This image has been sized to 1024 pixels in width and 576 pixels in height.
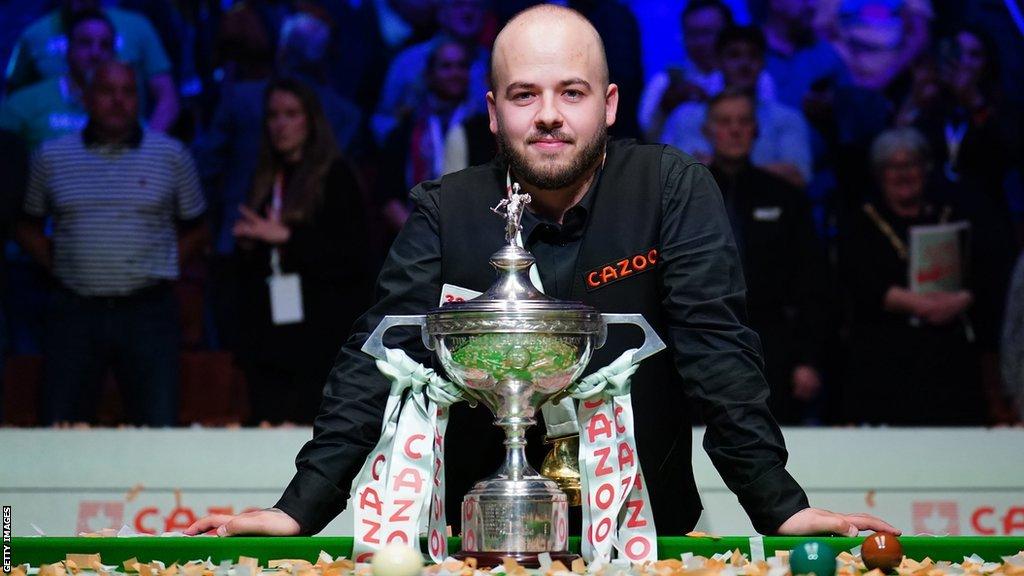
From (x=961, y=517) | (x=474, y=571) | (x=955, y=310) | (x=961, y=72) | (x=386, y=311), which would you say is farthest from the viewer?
(x=961, y=72)

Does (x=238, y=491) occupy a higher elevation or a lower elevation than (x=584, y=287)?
lower

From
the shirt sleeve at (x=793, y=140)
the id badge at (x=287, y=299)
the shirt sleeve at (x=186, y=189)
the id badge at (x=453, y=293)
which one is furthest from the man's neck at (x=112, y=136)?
the id badge at (x=453, y=293)

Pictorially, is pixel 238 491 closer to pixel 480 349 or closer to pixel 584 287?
pixel 584 287

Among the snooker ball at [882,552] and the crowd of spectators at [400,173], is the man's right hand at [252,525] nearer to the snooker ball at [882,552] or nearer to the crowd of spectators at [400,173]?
the snooker ball at [882,552]

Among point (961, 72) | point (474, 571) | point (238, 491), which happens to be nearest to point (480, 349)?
point (474, 571)

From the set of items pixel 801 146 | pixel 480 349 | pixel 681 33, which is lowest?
pixel 480 349

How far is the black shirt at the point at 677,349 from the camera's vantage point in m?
1.94

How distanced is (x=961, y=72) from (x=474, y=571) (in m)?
5.23

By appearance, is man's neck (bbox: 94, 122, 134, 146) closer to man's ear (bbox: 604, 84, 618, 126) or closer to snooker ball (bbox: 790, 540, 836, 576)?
man's ear (bbox: 604, 84, 618, 126)

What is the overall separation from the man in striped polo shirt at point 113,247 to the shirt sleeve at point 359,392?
3.37 meters

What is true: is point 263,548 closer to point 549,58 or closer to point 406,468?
point 406,468

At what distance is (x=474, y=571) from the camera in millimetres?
1594

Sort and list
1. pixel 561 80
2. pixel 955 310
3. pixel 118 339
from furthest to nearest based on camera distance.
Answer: pixel 955 310 → pixel 118 339 → pixel 561 80

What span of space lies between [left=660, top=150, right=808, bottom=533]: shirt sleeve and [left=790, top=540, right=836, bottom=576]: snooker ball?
1.12 feet
